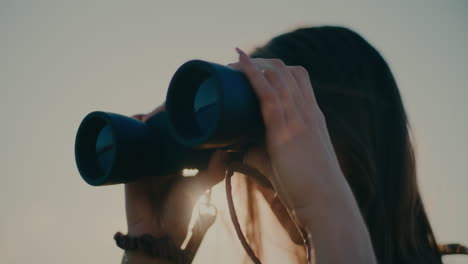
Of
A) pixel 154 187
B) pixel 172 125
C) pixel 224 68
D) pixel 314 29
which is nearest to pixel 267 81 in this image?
pixel 224 68

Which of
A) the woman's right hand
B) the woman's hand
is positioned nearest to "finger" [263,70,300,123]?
the woman's hand

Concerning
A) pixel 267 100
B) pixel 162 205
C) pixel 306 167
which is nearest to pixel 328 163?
pixel 306 167

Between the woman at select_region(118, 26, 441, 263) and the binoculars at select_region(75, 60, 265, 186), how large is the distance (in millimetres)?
35

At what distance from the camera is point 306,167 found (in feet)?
1.72

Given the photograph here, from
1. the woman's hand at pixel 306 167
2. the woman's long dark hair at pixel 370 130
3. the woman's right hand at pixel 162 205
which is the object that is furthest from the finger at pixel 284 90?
the woman's right hand at pixel 162 205

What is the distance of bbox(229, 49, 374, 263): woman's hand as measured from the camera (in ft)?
1.62

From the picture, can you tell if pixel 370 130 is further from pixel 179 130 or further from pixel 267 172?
pixel 179 130

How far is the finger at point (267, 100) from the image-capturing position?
57cm

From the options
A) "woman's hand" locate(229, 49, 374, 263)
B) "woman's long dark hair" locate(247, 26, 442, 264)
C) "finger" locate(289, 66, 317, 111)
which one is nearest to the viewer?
"woman's hand" locate(229, 49, 374, 263)

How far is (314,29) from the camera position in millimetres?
971

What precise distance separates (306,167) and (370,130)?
0.36 m

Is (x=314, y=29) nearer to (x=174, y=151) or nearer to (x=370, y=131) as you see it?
(x=370, y=131)

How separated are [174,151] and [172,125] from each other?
220 millimetres

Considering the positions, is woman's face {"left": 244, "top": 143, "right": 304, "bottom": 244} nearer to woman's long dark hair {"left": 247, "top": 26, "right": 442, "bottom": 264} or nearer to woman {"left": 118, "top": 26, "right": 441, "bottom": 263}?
woman {"left": 118, "top": 26, "right": 441, "bottom": 263}
